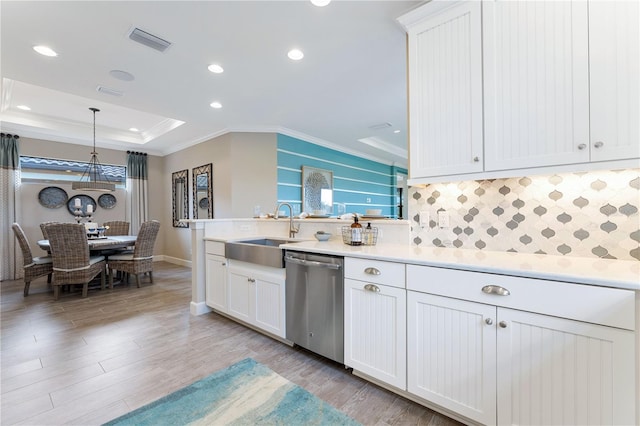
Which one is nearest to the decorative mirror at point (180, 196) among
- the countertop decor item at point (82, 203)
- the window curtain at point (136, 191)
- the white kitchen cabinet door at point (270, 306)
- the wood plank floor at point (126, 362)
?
the window curtain at point (136, 191)

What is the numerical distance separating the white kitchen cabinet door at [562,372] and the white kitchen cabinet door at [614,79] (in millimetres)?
856

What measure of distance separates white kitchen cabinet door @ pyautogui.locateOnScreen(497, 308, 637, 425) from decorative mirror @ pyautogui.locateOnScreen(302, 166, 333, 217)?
13.8ft

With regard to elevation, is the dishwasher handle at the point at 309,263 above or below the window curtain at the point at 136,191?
below

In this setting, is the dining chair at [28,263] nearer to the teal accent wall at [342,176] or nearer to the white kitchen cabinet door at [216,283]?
the white kitchen cabinet door at [216,283]

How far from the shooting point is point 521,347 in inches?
49.6

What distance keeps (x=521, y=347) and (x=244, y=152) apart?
467 centimetres

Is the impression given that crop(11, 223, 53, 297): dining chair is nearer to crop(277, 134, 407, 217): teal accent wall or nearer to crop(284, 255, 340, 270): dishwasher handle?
crop(277, 134, 407, 217): teal accent wall

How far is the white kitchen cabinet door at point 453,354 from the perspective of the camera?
1.36 metres

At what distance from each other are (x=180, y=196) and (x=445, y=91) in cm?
617

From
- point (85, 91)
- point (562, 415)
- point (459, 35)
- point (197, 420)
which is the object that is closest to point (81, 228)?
point (85, 91)

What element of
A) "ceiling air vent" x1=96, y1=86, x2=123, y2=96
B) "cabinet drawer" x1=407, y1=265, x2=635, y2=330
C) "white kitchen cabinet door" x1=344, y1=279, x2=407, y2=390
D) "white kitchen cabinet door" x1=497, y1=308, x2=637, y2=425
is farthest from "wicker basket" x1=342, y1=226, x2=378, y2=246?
"ceiling air vent" x1=96, y1=86, x2=123, y2=96

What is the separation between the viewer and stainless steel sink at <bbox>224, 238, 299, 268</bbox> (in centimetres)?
237

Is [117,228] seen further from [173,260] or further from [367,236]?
[367,236]

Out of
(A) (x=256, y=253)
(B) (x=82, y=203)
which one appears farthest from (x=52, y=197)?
(A) (x=256, y=253)
